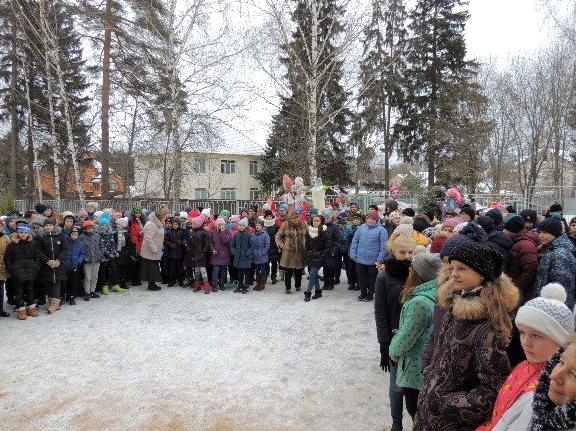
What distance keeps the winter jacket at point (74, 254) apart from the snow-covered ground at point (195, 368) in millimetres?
802

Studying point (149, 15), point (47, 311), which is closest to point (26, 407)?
point (47, 311)

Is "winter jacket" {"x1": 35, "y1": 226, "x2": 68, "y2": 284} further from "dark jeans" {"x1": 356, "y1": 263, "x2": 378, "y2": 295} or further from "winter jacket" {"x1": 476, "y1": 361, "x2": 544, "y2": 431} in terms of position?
"winter jacket" {"x1": 476, "y1": 361, "x2": 544, "y2": 431}

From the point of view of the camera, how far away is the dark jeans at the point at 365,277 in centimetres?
849

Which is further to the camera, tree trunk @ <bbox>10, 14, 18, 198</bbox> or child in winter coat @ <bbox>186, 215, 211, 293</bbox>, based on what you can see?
tree trunk @ <bbox>10, 14, 18, 198</bbox>

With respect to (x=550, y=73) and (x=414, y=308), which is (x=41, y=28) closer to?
(x=414, y=308)

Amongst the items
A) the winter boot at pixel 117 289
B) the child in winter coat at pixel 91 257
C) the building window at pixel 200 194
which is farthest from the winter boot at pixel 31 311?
the building window at pixel 200 194

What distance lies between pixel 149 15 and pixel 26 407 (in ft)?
51.5

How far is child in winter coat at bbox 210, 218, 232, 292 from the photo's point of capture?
956cm

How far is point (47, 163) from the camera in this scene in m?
23.7

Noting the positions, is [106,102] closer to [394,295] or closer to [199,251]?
[199,251]

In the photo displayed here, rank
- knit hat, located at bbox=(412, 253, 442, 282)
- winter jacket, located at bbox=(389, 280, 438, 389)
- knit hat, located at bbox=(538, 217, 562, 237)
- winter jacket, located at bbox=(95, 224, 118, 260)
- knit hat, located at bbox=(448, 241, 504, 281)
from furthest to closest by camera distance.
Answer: winter jacket, located at bbox=(95, 224, 118, 260), knit hat, located at bbox=(538, 217, 562, 237), knit hat, located at bbox=(412, 253, 442, 282), winter jacket, located at bbox=(389, 280, 438, 389), knit hat, located at bbox=(448, 241, 504, 281)

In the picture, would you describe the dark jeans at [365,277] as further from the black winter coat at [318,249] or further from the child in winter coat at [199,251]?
the child in winter coat at [199,251]

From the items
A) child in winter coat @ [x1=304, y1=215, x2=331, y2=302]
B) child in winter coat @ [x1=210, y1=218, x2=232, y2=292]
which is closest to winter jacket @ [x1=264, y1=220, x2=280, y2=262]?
child in winter coat @ [x1=210, y1=218, x2=232, y2=292]

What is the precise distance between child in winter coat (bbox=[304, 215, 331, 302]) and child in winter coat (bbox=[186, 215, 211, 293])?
231 centimetres
